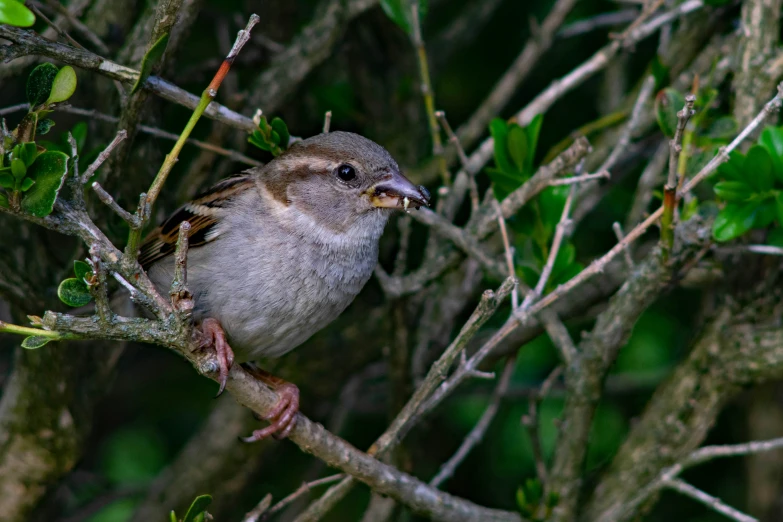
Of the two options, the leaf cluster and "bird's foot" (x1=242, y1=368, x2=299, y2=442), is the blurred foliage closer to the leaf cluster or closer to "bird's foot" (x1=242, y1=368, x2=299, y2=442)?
the leaf cluster

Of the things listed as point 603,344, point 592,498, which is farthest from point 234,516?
point 603,344

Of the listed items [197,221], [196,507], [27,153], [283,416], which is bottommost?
[196,507]

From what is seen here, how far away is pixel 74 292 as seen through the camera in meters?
2.32

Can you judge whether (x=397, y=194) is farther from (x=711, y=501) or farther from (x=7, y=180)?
(x=711, y=501)

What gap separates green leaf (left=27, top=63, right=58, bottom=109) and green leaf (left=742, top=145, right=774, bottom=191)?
2154mm

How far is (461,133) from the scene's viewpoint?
4.54m

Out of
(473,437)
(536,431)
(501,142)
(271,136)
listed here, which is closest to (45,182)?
(271,136)

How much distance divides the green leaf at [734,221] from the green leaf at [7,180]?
2.17m

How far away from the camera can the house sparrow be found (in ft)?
10.3

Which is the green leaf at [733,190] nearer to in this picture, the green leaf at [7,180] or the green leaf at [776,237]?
the green leaf at [776,237]

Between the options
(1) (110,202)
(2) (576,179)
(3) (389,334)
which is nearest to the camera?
(1) (110,202)

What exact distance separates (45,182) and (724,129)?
8.07ft

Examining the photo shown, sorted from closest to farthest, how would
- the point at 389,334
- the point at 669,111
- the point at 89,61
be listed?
the point at 89,61
the point at 669,111
the point at 389,334

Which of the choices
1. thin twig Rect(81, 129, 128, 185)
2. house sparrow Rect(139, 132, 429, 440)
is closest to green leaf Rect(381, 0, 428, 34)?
house sparrow Rect(139, 132, 429, 440)
